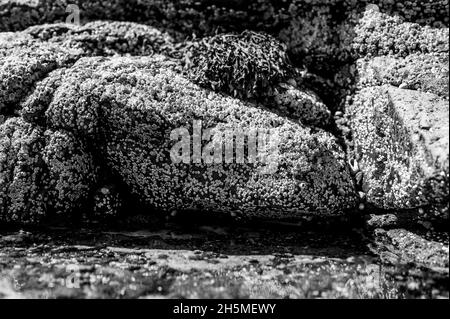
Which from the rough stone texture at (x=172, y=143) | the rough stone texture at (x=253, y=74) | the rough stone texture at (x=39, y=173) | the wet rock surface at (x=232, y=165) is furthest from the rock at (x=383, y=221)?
the rough stone texture at (x=39, y=173)

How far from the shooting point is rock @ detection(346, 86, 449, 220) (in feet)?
15.9

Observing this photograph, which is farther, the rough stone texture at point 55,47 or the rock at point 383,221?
the rough stone texture at point 55,47

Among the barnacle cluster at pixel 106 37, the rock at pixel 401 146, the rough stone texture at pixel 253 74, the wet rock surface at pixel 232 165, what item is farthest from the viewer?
the barnacle cluster at pixel 106 37

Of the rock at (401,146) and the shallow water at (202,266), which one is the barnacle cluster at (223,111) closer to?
the rock at (401,146)

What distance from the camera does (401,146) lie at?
5.32 meters

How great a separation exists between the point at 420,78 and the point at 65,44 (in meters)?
4.19

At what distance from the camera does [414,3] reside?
6.36 m

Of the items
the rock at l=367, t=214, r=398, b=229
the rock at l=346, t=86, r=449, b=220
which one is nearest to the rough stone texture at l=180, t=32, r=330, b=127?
the rock at l=346, t=86, r=449, b=220

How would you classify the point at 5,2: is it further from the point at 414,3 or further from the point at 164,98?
the point at 414,3

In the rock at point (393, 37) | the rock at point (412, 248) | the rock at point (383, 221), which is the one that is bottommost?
the rock at point (412, 248)

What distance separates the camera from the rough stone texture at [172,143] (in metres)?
5.67
